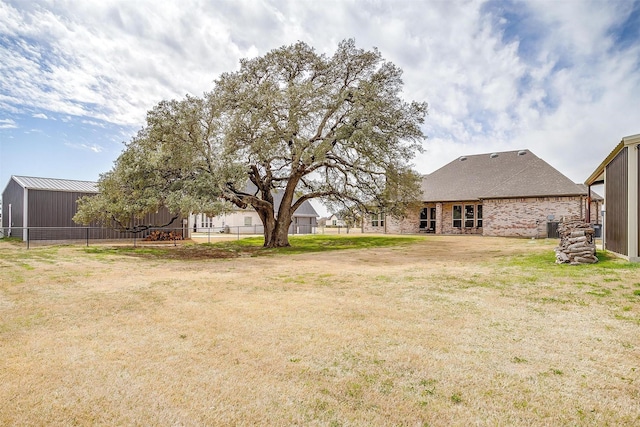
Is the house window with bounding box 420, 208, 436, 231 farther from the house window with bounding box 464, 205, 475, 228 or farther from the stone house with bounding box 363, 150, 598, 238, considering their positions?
the house window with bounding box 464, 205, 475, 228

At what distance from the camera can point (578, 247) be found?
9484 millimetres

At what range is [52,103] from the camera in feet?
46.4

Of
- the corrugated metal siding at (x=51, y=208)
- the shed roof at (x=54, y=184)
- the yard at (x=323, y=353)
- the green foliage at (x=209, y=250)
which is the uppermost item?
the shed roof at (x=54, y=184)

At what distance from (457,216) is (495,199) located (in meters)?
3.39

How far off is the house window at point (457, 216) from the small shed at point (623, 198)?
1403cm

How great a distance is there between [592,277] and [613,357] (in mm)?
4895

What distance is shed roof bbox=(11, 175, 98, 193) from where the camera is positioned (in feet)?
63.1

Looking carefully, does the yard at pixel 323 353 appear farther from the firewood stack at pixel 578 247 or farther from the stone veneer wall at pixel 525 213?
the stone veneer wall at pixel 525 213

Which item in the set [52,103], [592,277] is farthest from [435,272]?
[52,103]

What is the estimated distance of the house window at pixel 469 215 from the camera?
84.1ft

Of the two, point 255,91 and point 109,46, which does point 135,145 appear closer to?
point 109,46

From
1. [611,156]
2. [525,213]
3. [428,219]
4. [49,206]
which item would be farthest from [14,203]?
[525,213]

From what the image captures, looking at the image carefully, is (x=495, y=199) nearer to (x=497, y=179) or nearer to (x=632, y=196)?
(x=497, y=179)

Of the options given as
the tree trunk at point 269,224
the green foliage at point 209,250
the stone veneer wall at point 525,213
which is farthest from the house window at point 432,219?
the tree trunk at point 269,224
